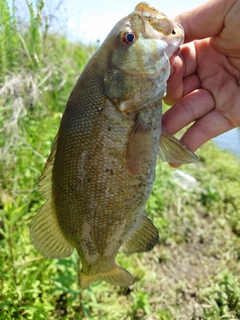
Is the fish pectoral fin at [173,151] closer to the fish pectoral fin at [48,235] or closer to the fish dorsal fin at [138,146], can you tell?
the fish dorsal fin at [138,146]

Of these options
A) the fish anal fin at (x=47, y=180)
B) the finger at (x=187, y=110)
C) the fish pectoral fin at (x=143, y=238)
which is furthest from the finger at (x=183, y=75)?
the fish anal fin at (x=47, y=180)

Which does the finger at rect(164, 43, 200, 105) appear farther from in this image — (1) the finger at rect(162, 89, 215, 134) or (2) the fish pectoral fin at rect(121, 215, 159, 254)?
(2) the fish pectoral fin at rect(121, 215, 159, 254)

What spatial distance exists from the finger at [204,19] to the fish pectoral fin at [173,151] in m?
0.94

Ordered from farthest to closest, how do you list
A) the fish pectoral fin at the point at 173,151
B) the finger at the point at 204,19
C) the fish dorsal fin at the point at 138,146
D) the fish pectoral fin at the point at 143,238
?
the finger at the point at 204,19, the fish pectoral fin at the point at 143,238, the fish pectoral fin at the point at 173,151, the fish dorsal fin at the point at 138,146

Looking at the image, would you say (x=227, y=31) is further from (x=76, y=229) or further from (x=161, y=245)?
(x=161, y=245)

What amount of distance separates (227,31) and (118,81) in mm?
1164

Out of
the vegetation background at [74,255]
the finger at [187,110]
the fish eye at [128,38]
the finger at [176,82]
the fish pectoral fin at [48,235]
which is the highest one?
the fish eye at [128,38]

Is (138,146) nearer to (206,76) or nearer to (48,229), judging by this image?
(48,229)

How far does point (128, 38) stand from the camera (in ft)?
6.20

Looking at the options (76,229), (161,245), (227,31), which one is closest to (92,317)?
(76,229)

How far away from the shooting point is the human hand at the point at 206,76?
2.53 meters

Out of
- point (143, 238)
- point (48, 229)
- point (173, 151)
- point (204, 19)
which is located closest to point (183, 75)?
point (204, 19)

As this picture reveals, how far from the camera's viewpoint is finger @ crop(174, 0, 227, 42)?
250cm

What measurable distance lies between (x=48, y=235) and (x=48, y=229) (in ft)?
0.14
